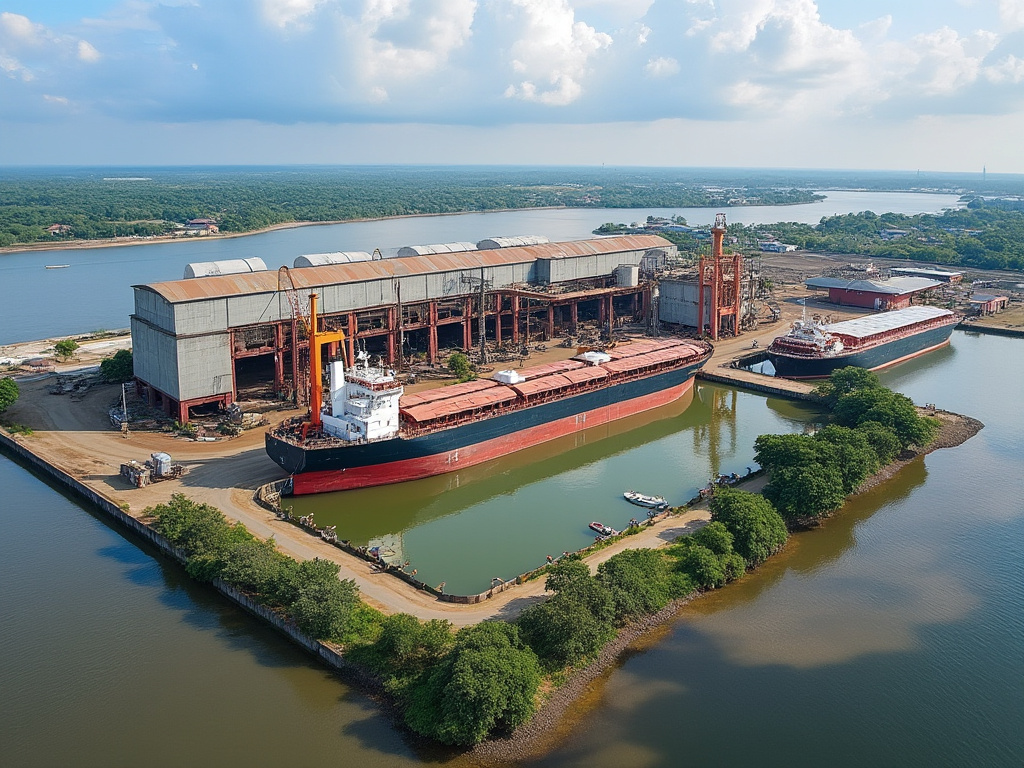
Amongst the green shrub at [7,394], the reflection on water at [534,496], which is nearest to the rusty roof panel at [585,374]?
the reflection on water at [534,496]

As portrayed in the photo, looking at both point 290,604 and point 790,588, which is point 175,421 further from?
point 790,588

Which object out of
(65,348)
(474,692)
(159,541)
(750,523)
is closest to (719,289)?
(750,523)

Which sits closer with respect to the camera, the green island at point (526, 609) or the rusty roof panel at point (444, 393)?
the green island at point (526, 609)

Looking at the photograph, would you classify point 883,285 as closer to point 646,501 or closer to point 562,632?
point 646,501

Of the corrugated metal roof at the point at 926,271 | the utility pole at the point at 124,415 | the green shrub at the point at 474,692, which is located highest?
the corrugated metal roof at the point at 926,271

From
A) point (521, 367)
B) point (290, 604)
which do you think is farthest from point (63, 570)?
point (521, 367)

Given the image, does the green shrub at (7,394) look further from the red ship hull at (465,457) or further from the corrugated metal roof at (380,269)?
the red ship hull at (465,457)
